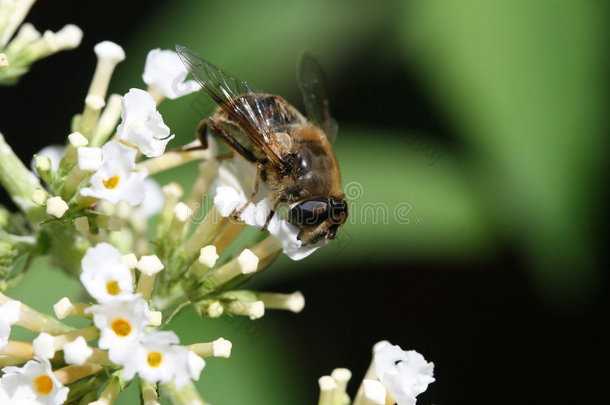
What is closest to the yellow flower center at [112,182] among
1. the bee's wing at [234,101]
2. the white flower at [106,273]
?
the white flower at [106,273]

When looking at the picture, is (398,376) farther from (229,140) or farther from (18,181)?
(18,181)

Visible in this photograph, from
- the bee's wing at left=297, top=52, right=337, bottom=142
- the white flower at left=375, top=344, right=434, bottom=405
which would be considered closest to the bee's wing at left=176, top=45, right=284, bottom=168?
the bee's wing at left=297, top=52, right=337, bottom=142

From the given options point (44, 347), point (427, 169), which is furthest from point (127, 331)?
point (427, 169)

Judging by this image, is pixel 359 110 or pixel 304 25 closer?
pixel 304 25

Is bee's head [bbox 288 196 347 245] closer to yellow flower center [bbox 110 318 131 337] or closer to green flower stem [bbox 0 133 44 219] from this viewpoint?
yellow flower center [bbox 110 318 131 337]

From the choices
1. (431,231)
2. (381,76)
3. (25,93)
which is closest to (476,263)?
(431,231)

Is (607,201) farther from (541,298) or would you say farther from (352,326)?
(352,326)
